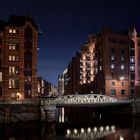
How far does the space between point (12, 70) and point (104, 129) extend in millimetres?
34937

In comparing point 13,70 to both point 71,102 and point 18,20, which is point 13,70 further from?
point 71,102

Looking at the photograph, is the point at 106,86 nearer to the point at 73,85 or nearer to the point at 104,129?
the point at 104,129

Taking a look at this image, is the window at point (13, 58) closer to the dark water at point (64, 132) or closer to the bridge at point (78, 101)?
the bridge at point (78, 101)

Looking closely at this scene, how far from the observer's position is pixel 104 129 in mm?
65188

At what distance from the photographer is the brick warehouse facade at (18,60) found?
8306cm

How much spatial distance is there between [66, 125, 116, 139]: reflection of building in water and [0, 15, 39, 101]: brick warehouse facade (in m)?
26.5

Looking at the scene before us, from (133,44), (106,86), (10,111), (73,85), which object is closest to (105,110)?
(106,86)

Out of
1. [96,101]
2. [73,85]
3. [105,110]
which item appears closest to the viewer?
[96,101]

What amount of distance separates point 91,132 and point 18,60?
35.7 metres

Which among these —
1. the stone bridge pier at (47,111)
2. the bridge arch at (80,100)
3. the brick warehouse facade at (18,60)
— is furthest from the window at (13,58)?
the stone bridge pier at (47,111)

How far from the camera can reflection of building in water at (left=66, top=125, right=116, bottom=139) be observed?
5619cm

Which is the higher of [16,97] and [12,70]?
[12,70]

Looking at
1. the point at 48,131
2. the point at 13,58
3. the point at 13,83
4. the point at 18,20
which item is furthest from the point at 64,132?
the point at 18,20

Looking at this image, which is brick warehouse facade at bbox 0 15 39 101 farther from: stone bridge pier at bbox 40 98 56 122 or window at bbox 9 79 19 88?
stone bridge pier at bbox 40 98 56 122
